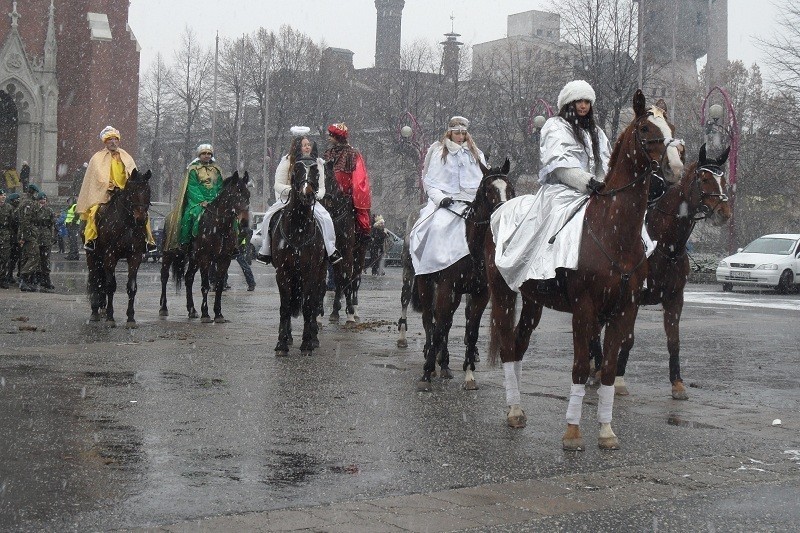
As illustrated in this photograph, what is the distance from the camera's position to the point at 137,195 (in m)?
15.6

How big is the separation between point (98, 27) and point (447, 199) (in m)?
42.3

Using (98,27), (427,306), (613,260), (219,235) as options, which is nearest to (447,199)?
(427,306)

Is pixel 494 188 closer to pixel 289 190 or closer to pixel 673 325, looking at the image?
pixel 673 325

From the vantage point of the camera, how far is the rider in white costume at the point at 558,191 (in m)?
8.28

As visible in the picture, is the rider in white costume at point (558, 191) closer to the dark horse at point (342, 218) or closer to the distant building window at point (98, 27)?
the dark horse at point (342, 218)

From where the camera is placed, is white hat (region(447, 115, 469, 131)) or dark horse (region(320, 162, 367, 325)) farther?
dark horse (region(320, 162, 367, 325))

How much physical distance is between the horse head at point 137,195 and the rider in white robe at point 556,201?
792 cm

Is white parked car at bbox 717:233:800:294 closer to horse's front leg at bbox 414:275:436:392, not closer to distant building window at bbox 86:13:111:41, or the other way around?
horse's front leg at bbox 414:275:436:392

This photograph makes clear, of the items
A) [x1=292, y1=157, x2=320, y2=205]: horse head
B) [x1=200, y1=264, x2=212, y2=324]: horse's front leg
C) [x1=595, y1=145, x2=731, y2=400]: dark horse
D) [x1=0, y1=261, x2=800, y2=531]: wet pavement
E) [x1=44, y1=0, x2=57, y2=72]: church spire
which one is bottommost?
[x1=0, y1=261, x2=800, y2=531]: wet pavement

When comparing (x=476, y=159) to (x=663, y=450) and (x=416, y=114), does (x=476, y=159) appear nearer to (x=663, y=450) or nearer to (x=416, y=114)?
(x=663, y=450)

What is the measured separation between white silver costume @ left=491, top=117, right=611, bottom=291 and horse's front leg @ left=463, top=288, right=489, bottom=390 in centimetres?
182

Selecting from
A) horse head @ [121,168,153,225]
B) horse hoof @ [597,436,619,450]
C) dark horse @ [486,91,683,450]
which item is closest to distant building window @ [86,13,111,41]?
horse head @ [121,168,153,225]

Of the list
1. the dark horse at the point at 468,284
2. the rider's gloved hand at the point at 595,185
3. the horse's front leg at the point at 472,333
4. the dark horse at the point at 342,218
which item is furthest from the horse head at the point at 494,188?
the dark horse at the point at 342,218

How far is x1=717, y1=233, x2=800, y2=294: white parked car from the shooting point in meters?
33.6
